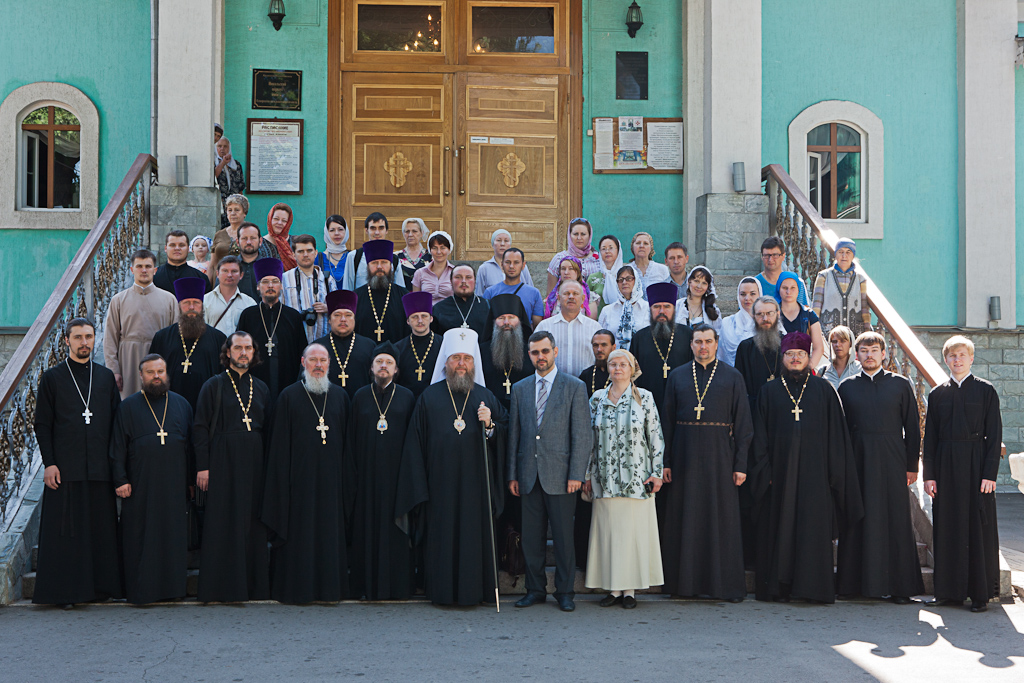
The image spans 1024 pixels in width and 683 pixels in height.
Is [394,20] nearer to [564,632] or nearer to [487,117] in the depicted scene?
[487,117]

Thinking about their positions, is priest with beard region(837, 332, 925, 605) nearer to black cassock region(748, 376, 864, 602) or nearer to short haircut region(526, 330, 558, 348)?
black cassock region(748, 376, 864, 602)

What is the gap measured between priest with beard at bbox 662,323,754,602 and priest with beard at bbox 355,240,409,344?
2165 mm

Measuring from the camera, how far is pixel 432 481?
21.4 ft

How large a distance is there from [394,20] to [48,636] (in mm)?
7630

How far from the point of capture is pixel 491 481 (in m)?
6.55

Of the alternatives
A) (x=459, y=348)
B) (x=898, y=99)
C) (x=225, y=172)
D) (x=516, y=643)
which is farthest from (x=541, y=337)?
(x=898, y=99)

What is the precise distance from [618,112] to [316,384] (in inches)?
230

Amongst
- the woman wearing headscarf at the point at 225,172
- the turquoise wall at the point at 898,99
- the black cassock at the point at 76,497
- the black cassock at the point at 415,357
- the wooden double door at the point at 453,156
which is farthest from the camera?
the turquoise wall at the point at 898,99

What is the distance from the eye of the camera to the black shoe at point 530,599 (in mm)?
6324

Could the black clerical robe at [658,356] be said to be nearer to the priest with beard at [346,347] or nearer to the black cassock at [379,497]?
the black cassock at [379,497]

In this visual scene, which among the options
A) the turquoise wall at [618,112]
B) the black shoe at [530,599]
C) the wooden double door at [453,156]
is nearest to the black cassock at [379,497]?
the black shoe at [530,599]

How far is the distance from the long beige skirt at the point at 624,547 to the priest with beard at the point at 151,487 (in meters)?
2.52

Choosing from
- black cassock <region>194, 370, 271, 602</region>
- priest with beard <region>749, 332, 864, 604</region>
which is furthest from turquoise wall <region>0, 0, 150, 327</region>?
priest with beard <region>749, 332, 864, 604</region>

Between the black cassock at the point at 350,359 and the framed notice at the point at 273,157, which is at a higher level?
the framed notice at the point at 273,157
